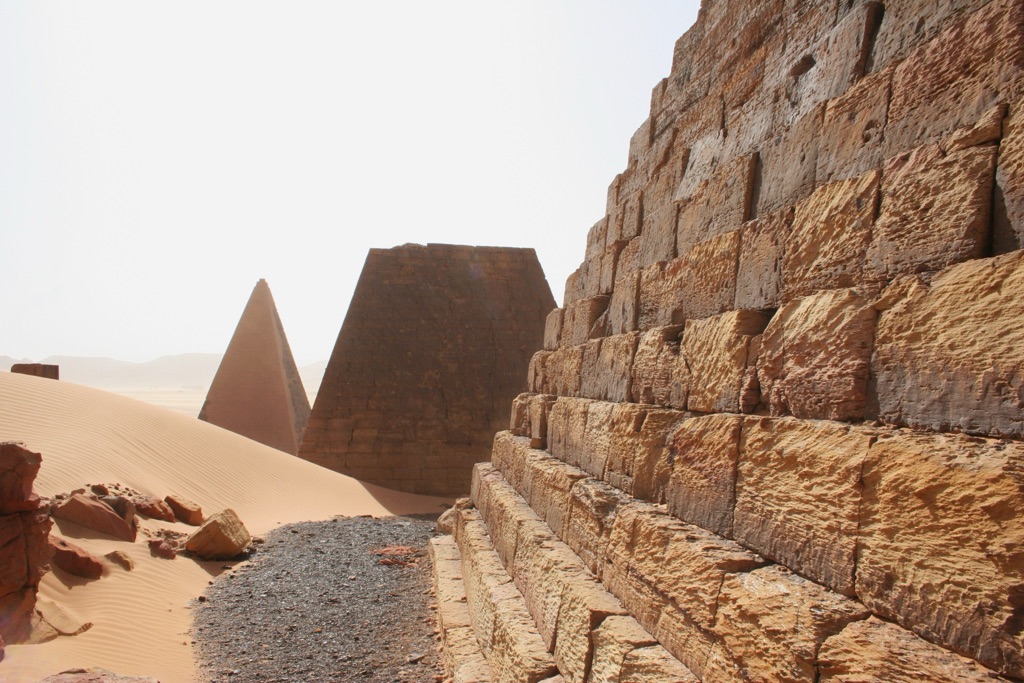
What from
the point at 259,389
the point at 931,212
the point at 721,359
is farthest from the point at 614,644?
the point at 259,389

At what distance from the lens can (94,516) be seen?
8.04m

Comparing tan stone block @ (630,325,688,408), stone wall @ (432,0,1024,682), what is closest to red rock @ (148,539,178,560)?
stone wall @ (432,0,1024,682)

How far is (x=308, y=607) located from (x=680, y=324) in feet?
16.1

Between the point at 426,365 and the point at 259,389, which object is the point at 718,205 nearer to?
the point at 426,365

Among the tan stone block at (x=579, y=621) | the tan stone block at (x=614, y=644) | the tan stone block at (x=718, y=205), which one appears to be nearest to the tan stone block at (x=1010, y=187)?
the tan stone block at (x=718, y=205)

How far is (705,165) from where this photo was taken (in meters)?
4.52

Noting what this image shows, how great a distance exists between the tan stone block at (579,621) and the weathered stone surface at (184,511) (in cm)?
813

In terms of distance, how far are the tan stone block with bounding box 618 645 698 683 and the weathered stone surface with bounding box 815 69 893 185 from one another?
1859 millimetres

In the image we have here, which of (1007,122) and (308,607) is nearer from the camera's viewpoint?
(1007,122)

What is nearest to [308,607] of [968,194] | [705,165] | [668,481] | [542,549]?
[542,549]

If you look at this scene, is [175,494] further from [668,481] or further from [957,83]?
[957,83]

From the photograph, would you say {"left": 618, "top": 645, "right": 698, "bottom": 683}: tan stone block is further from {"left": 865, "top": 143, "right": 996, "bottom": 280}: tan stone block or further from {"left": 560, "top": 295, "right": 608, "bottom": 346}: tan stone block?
{"left": 560, "top": 295, "right": 608, "bottom": 346}: tan stone block

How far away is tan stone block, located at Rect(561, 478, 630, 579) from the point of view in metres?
3.57

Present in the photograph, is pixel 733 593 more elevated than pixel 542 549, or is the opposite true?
pixel 733 593
